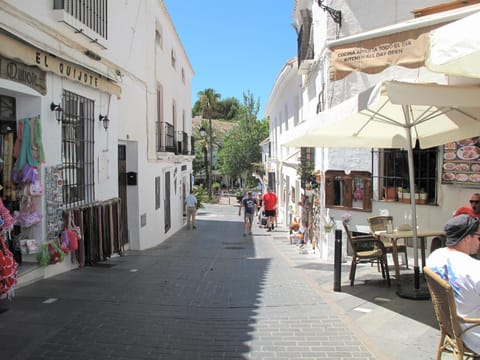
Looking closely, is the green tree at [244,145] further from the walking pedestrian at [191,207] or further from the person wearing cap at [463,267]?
the person wearing cap at [463,267]

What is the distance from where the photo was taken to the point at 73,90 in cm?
801

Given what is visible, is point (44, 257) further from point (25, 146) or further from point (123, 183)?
point (123, 183)

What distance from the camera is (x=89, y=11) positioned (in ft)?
28.2

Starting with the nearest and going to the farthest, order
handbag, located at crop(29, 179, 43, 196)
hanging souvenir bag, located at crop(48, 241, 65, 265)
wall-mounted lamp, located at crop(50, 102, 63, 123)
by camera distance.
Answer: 1. handbag, located at crop(29, 179, 43, 196)
2. hanging souvenir bag, located at crop(48, 241, 65, 265)
3. wall-mounted lamp, located at crop(50, 102, 63, 123)

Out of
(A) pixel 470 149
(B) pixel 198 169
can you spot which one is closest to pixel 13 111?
(A) pixel 470 149

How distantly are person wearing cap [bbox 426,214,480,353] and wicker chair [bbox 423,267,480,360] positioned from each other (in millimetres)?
62

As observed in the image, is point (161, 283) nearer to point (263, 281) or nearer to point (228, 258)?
point (263, 281)

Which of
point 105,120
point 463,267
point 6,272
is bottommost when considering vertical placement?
point 6,272

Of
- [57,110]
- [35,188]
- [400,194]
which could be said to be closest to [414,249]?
[400,194]

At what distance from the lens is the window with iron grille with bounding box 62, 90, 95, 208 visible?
7961 mm

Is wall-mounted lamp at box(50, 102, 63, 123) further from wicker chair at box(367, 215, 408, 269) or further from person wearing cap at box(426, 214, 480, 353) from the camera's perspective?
person wearing cap at box(426, 214, 480, 353)

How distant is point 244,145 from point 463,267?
43.2m

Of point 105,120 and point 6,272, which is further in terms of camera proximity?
point 105,120

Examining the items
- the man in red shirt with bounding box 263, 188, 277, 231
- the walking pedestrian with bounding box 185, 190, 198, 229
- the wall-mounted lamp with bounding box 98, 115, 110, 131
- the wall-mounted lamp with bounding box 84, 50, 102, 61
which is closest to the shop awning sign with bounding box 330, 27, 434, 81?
the wall-mounted lamp with bounding box 84, 50, 102, 61
